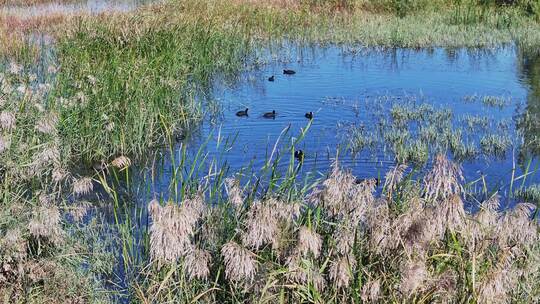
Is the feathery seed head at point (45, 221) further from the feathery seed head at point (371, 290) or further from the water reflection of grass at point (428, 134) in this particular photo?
the water reflection of grass at point (428, 134)

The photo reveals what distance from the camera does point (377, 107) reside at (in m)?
13.3

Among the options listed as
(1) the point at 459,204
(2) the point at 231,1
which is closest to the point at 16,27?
(2) the point at 231,1

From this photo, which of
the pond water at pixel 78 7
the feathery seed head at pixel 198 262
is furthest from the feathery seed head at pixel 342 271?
the pond water at pixel 78 7

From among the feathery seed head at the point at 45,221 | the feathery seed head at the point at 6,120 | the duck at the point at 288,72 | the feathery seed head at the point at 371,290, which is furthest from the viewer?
the duck at the point at 288,72

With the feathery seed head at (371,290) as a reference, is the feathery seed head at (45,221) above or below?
above

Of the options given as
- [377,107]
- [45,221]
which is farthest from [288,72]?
[45,221]

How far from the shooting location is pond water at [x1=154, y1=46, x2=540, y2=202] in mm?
10250

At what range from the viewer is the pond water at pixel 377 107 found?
10250 millimetres

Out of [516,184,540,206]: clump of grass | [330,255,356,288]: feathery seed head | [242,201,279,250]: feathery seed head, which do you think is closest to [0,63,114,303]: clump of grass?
[242,201,279,250]: feathery seed head

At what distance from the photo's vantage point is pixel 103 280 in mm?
5543

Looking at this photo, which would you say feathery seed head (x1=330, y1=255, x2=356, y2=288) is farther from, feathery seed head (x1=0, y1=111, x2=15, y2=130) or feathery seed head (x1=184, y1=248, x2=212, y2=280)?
feathery seed head (x1=0, y1=111, x2=15, y2=130)

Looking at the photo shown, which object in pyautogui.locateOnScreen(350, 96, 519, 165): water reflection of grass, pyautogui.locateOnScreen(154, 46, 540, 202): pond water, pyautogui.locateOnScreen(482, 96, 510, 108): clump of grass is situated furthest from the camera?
pyautogui.locateOnScreen(482, 96, 510, 108): clump of grass

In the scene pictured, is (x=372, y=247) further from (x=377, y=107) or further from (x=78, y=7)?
(x=78, y=7)

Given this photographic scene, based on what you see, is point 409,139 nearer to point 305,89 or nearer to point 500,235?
point 305,89
